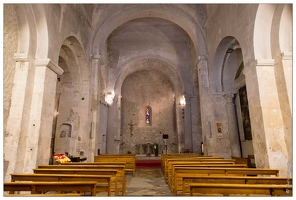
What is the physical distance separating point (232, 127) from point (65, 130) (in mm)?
8441

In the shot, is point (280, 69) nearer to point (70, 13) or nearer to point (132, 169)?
point (132, 169)

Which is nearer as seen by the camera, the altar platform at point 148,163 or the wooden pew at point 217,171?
the wooden pew at point 217,171

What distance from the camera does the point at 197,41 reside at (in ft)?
35.1

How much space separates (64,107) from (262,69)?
→ 8191 millimetres

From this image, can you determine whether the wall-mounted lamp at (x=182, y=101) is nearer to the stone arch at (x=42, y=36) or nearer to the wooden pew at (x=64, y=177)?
the stone arch at (x=42, y=36)

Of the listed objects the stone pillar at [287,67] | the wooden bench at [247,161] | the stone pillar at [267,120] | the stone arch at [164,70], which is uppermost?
the stone arch at [164,70]

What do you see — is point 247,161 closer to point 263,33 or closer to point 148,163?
point 263,33

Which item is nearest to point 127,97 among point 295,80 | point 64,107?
point 64,107

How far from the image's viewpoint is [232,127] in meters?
10.6

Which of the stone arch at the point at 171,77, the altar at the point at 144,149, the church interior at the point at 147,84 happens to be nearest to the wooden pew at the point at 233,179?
the church interior at the point at 147,84

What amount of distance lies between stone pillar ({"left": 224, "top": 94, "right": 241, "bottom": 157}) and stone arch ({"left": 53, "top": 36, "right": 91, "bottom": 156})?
6.91 m

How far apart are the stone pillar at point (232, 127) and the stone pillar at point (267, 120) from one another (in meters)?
4.10

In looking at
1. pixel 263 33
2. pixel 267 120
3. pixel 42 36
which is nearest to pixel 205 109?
pixel 267 120

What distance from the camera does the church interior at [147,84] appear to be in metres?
5.31
